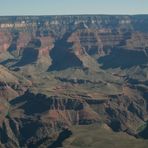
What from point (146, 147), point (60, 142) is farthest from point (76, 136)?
point (146, 147)

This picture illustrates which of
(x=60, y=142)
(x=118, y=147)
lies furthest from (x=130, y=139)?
(x=60, y=142)

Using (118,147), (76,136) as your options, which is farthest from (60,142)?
(118,147)

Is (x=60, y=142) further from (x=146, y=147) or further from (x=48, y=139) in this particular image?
(x=146, y=147)

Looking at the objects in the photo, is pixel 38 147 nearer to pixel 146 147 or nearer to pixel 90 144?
pixel 90 144

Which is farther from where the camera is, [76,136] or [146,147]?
[76,136]

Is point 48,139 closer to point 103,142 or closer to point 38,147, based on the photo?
point 38,147

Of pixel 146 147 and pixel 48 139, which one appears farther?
pixel 48 139

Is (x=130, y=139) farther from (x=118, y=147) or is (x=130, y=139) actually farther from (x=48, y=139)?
(x=48, y=139)
